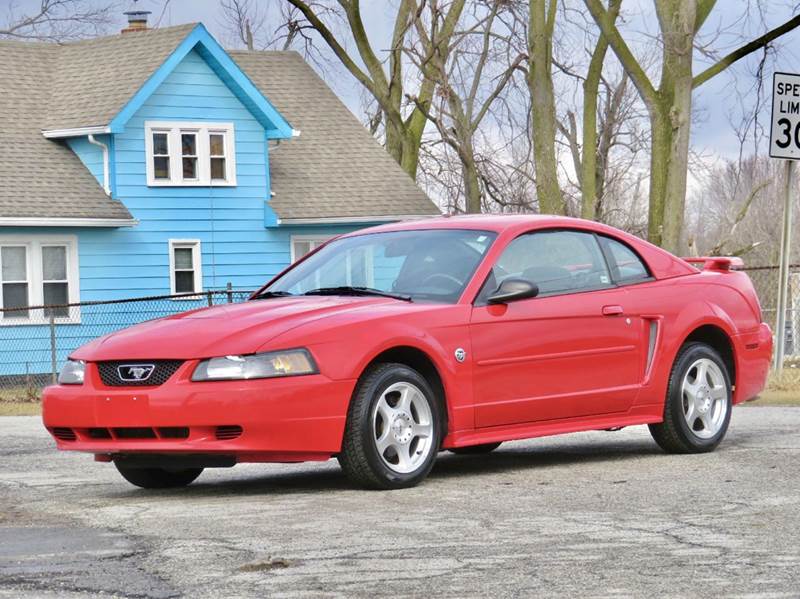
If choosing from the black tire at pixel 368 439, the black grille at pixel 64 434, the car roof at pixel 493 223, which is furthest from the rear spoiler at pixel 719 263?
the black grille at pixel 64 434

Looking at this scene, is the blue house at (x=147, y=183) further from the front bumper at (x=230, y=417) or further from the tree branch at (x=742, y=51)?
the front bumper at (x=230, y=417)

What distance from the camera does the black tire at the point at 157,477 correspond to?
968 centimetres

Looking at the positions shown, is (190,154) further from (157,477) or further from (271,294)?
(157,477)

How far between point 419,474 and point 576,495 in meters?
0.93

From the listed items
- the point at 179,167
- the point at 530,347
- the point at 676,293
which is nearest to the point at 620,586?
the point at 530,347

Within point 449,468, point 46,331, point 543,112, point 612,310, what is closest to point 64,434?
point 449,468

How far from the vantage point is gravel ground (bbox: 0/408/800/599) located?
6.11 m

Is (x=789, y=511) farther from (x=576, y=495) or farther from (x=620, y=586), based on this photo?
(x=620, y=586)

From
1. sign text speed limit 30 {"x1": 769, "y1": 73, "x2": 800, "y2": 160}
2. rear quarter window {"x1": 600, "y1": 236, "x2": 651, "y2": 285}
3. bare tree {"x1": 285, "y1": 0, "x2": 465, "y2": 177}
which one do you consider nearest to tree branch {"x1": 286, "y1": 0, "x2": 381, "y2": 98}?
bare tree {"x1": 285, "y1": 0, "x2": 465, "y2": 177}

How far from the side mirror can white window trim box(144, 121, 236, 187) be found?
22422 millimetres

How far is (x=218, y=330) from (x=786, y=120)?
10.1 metres

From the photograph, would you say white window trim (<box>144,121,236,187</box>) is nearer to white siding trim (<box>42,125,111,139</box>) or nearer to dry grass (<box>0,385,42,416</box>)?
white siding trim (<box>42,125,111,139</box>)

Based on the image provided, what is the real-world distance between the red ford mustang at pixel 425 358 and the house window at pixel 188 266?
69.8 ft

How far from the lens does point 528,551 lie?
6738 mm
